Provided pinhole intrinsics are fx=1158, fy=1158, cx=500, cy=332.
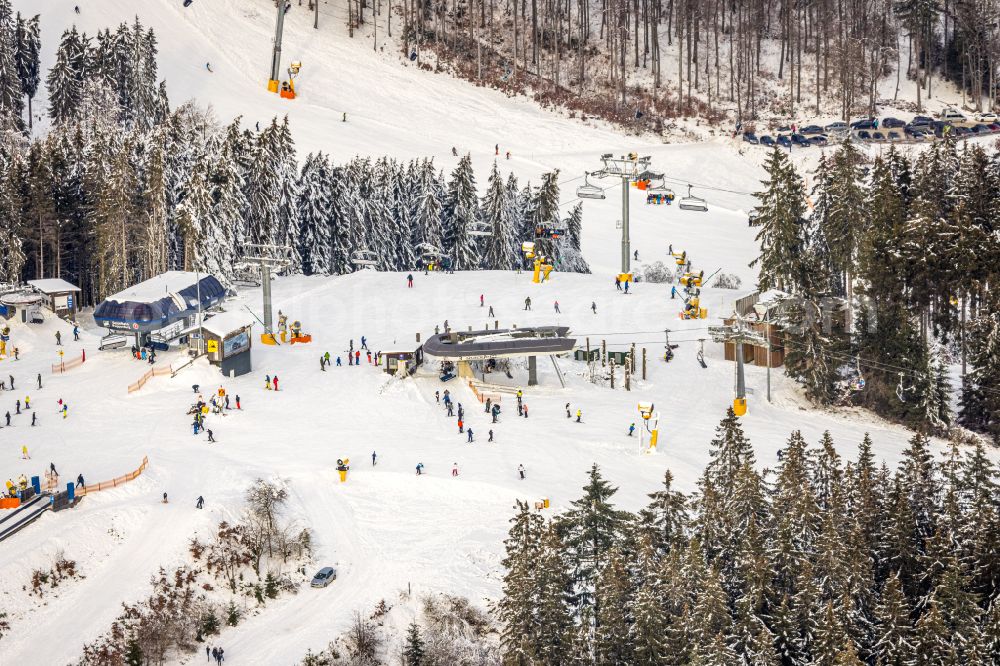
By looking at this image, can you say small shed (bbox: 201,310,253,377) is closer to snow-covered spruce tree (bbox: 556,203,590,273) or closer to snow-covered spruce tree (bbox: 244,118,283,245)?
snow-covered spruce tree (bbox: 244,118,283,245)

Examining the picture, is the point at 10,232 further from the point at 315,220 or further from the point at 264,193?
the point at 315,220

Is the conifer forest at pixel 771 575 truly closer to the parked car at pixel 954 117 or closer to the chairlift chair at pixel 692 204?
the chairlift chair at pixel 692 204

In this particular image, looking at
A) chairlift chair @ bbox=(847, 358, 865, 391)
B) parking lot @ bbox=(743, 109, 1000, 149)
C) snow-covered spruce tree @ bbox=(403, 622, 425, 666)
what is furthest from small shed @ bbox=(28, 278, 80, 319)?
parking lot @ bbox=(743, 109, 1000, 149)

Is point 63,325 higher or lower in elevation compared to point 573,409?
higher

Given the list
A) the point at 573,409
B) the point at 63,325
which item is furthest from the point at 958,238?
the point at 63,325

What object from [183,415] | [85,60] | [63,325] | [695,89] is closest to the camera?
[183,415]

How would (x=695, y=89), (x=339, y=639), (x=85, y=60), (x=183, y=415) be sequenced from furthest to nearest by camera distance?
(x=695, y=89) → (x=85, y=60) → (x=183, y=415) → (x=339, y=639)

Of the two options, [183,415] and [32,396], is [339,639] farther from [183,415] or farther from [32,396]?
[32,396]

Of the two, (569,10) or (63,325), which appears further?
(569,10)

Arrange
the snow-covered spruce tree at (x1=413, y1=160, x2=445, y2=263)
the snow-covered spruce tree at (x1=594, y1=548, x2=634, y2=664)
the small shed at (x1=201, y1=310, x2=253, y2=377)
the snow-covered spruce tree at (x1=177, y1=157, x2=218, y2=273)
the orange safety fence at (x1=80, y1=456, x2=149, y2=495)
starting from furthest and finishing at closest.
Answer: the snow-covered spruce tree at (x1=413, y1=160, x2=445, y2=263) → the snow-covered spruce tree at (x1=177, y1=157, x2=218, y2=273) → the small shed at (x1=201, y1=310, x2=253, y2=377) → the orange safety fence at (x1=80, y1=456, x2=149, y2=495) → the snow-covered spruce tree at (x1=594, y1=548, x2=634, y2=664)
